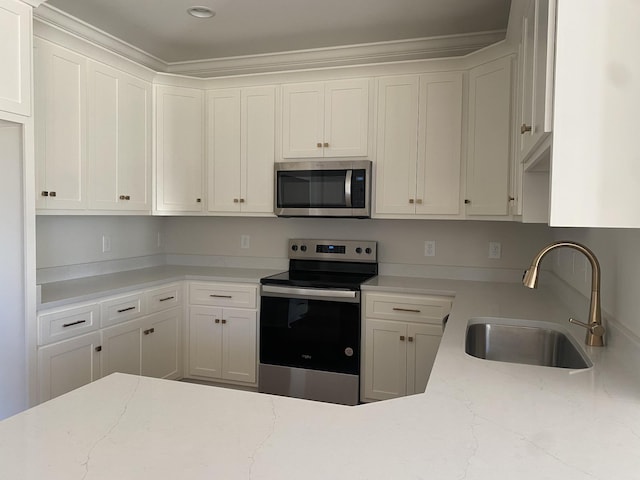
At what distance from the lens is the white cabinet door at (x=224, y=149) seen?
3349 millimetres

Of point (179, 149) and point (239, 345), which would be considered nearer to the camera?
point (239, 345)

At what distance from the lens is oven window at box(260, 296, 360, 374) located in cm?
287

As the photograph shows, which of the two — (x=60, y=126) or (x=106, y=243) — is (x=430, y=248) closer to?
(x=106, y=243)

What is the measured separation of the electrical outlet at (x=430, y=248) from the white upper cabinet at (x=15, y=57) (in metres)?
2.52

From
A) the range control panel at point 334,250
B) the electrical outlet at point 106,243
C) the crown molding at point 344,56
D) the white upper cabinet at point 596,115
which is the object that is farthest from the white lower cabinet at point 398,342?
the electrical outlet at point 106,243

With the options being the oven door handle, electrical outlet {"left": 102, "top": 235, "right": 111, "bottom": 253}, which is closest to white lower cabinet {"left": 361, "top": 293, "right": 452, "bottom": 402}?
the oven door handle

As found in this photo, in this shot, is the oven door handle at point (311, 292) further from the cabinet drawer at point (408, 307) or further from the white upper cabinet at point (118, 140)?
the white upper cabinet at point (118, 140)

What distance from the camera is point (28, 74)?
6.98ft

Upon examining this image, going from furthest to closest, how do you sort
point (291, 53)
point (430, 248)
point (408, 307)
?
point (291, 53), point (430, 248), point (408, 307)

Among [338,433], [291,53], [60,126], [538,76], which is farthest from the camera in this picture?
[291,53]

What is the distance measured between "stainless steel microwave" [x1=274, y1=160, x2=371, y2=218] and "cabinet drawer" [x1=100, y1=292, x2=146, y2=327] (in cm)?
110

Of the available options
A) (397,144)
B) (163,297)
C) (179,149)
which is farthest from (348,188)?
(163,297)

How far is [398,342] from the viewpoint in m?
2.81

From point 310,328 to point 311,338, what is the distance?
0.07 m
